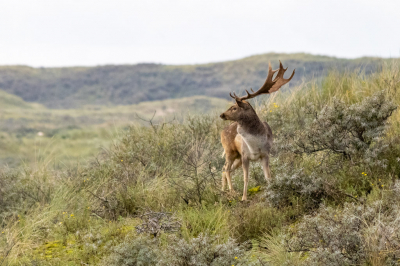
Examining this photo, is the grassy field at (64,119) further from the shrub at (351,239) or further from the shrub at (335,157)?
the shrub at (351,239)

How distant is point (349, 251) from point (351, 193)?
2163mm

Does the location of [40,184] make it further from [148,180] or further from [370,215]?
[370,215]

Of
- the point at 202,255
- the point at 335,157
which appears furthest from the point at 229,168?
the point at 202,255

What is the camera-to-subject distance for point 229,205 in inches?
325

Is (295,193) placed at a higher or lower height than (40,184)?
higher

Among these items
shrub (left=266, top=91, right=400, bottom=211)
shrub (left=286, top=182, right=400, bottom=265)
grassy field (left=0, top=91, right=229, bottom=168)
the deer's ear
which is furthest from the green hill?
shrub (left=286, top=182, right=400, bottom=265)

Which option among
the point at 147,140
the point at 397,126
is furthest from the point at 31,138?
the point at 397,126

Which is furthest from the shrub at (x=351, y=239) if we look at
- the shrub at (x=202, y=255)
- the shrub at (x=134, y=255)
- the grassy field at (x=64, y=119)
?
the grassy field at (x=64, y=119)

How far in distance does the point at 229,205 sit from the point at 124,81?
96682mm

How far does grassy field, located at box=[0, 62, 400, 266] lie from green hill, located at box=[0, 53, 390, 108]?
75419 millimetres

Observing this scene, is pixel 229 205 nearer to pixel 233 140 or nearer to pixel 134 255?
pixel 233 140

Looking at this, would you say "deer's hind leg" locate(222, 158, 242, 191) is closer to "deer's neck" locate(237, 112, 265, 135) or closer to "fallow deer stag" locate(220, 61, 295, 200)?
"fallow deer stag" locate(220, 61, 295, 200)

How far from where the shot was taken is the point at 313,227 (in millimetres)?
5844

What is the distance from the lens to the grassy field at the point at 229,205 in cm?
561
